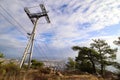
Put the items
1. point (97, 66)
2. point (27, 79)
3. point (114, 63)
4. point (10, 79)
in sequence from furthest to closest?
point (97, 66), point (114, 63), point (27, 79), point (10, 79)

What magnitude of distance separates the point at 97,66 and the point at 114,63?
454cm

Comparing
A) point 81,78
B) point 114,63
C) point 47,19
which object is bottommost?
point 81,78

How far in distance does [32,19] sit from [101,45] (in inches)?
1010

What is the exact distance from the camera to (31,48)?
19.4 meters

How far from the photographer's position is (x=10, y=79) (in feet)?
34.9

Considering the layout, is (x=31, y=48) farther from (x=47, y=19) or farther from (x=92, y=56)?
(x=92, y=56)

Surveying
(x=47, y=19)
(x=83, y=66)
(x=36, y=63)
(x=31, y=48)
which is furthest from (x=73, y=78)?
(x=36, y=63)

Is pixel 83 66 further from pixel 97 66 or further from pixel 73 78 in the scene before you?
pixel 73 78

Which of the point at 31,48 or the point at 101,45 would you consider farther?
the point at 101,45

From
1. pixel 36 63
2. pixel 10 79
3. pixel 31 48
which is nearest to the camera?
pixel 10 79

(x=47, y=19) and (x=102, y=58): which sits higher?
(x=47, y=19)

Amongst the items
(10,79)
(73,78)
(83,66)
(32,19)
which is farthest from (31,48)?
(83,66)

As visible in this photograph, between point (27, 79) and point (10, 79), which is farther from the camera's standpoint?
point (27, 79)

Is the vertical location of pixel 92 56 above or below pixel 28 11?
below
